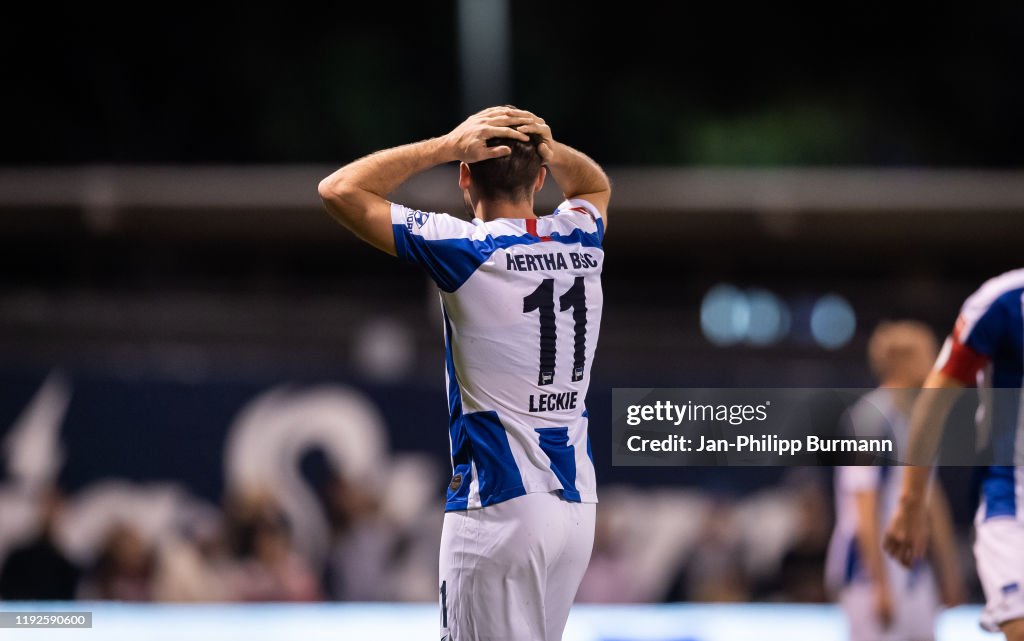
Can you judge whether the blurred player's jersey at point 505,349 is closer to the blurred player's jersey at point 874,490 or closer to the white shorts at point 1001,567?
the white shorts at point 1001,567

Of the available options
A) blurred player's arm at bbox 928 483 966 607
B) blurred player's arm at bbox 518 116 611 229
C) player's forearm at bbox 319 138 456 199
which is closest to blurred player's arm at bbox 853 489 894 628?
blurred player's arm at bbox 928 483 966 607

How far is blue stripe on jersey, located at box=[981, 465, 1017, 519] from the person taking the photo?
168 inches

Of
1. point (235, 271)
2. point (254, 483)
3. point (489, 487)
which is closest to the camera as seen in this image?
point (489, 487)

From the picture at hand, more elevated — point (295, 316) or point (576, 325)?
point (576, 325)

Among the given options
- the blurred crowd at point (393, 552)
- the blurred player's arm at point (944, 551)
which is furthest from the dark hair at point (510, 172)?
the blurred crowd at point (393, 552)

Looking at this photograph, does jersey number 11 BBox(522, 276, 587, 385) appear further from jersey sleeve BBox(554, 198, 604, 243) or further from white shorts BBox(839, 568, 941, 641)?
white shorts BBox(839, 568, 941, 641)

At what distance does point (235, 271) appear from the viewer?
17.4 metres

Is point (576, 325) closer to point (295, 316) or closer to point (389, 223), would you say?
point (389, 223)

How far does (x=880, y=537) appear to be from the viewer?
595 cm

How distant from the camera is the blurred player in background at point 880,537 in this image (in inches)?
230

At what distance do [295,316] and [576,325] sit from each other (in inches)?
398

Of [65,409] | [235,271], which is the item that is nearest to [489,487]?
[65,409]

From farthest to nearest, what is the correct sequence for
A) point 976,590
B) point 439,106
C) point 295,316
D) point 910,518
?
point 439,106 → point 295,316 → point 976,590 → point 910,518

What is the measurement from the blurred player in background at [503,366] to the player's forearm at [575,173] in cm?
18
